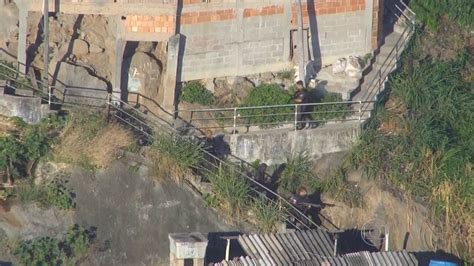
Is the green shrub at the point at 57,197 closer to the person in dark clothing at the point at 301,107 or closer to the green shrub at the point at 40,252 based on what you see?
the green shrub at the point at 40,252

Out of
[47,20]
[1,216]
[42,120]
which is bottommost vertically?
[1,216]

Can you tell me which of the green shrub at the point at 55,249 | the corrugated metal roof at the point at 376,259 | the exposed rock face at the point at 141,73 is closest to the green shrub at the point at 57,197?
the green shrub at the point at 55,249

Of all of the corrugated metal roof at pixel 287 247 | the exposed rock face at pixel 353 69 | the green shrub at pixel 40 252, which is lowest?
the green shrub at pixel 40 252

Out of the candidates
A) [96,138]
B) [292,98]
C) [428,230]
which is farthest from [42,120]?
[428,230]

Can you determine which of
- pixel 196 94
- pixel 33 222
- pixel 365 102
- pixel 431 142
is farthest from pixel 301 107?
pixel 33 222

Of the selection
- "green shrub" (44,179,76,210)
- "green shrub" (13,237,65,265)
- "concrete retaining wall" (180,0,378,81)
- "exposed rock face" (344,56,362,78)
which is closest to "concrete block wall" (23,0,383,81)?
"concrete retaining wall" (180,0,378,81)

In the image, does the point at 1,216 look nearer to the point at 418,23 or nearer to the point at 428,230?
the point at 428,230
